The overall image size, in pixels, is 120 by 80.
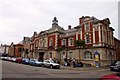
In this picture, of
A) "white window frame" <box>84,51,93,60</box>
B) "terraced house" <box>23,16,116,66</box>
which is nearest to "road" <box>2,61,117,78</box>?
"terraced house" <box>23,16,116,66</box>

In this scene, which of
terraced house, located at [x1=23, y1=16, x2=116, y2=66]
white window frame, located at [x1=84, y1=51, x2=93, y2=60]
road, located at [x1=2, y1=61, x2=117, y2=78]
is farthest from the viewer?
white window frame, located at [x1=84, y1=51, x2=93, y2=60]

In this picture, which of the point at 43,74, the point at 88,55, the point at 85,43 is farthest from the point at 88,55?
the point at 43,74

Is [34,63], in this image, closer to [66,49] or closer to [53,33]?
[66,49]

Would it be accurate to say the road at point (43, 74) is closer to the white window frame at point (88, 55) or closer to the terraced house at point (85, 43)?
the terraced house at point (85, 43)

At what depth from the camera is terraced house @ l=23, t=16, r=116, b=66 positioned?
121 feet

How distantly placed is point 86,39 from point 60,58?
36.1ft

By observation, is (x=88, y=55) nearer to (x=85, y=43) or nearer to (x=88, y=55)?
(x=88, y=55)

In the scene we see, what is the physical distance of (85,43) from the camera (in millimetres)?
39750

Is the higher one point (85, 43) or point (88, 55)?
point (85, 43)

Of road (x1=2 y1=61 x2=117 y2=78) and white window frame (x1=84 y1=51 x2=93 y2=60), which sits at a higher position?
white window frame (x1=84 y1=51 x2=93 y2=60)

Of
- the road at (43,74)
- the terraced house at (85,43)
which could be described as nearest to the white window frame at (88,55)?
the terraced house at (85,43)

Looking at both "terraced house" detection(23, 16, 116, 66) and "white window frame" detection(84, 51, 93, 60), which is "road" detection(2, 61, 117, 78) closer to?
"terraced house" detection(23, 16, 116, 66)

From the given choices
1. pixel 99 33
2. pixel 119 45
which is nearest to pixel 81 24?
pixel 99 33

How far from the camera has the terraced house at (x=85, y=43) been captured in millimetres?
37000
